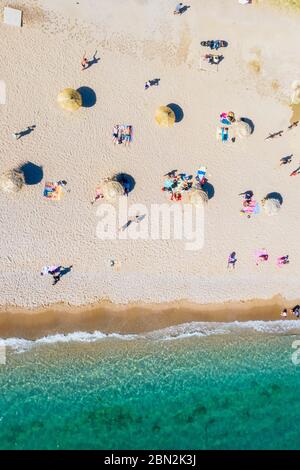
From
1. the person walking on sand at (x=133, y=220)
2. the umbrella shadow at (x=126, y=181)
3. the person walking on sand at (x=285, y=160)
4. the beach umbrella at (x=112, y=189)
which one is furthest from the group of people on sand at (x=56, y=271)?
the person walking on sand at (x=285, y=160)

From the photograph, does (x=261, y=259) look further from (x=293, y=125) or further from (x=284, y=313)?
(x=293, y=125)

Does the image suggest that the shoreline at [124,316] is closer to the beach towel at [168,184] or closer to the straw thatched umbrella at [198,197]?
the straw thatched umbrella at [198,197]

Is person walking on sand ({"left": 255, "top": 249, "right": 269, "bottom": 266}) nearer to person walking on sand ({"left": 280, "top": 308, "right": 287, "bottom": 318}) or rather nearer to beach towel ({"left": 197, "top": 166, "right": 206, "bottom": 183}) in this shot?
person walking on sand ({"left": 280, "top": 308, "right": 287, "bottom": 318})

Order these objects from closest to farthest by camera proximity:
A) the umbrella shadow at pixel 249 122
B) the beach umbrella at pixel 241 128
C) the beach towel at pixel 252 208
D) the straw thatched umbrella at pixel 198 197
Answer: the straw thatched umbrella at pixel 198 197 < the beach umbrella at pixel 241 128 < the beach towel at pixel 252 208 < the umbrella shadow at pixel 249 122

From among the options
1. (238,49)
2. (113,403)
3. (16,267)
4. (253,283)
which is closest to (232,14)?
(238,49)

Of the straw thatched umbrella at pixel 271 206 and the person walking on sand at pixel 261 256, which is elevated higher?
the straw thatched umbrella at pixel 271 206

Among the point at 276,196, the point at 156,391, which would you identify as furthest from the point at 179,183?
the point at 156,391

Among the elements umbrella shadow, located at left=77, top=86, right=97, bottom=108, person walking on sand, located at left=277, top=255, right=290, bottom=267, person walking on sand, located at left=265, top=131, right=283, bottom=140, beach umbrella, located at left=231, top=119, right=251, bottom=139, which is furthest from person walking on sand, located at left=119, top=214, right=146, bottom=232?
person walking on sand, located at left=265, top=131, right=283, bottom=140
